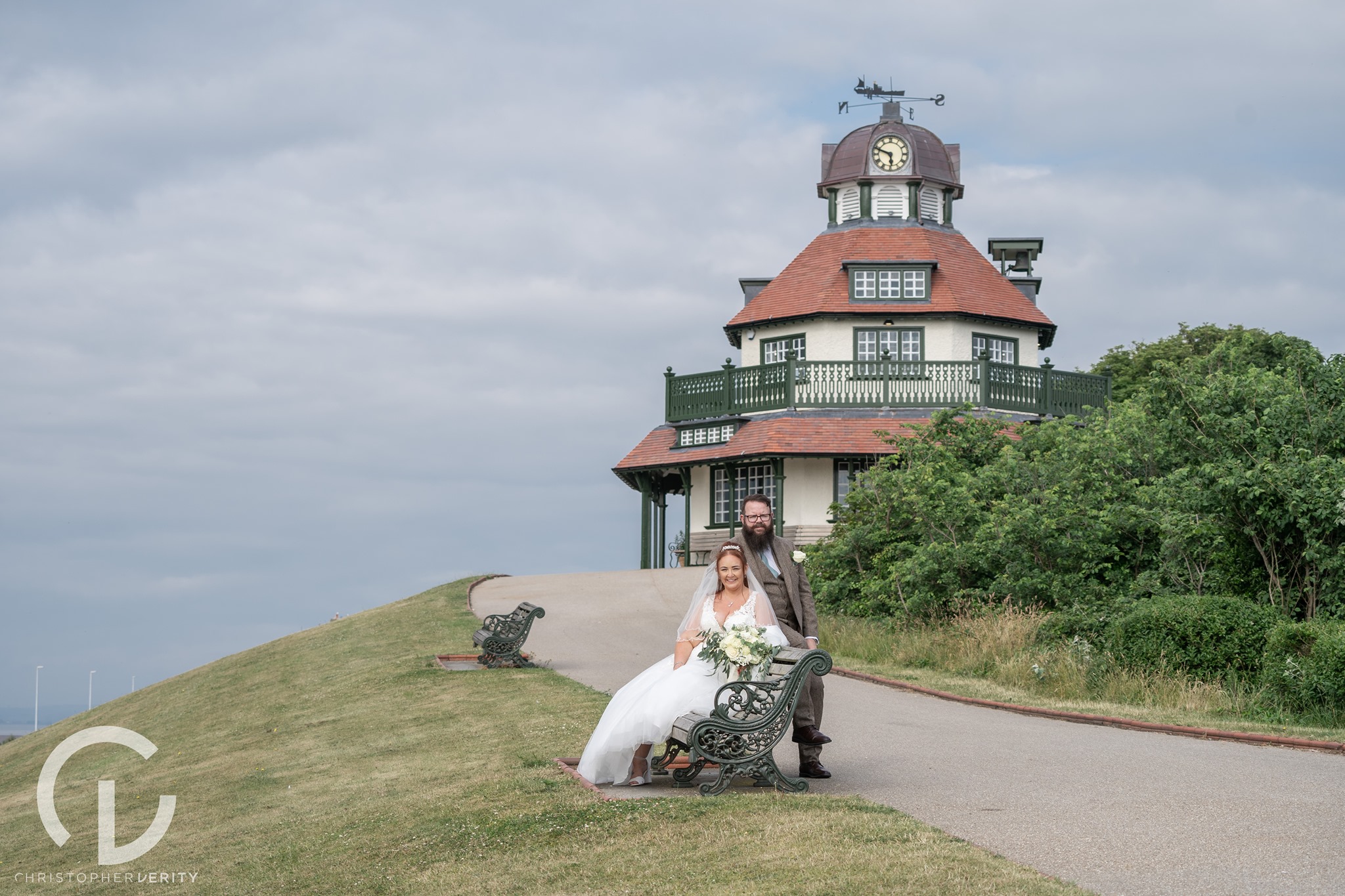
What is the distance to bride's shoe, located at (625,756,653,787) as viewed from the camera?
403 inches

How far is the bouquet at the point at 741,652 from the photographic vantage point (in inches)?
383

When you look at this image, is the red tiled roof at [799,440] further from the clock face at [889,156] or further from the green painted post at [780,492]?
the clock face at [889,156]

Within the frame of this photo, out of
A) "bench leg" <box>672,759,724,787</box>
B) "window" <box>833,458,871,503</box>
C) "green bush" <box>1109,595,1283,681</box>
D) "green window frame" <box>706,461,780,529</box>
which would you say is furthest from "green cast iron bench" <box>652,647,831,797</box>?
"window" <box>833,458,871,503</box>

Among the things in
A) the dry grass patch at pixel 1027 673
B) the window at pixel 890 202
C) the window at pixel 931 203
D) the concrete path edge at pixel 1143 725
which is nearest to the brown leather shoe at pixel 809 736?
the concrete path edge at pixel 1143 725

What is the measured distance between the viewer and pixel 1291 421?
1758 cm

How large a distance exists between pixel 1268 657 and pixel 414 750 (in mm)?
9147

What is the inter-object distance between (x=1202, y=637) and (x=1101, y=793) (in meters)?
7.04

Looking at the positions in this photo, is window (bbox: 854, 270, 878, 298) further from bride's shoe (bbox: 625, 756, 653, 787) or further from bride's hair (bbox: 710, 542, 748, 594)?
bride's shoe (bbox: 625, 756, 653, 787)

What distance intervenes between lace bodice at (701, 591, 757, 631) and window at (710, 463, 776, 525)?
25304 mm

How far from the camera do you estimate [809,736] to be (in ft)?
33.4

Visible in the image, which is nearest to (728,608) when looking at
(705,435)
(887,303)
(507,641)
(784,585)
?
(784,585)

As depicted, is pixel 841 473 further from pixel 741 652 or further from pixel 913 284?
pixel 741 652

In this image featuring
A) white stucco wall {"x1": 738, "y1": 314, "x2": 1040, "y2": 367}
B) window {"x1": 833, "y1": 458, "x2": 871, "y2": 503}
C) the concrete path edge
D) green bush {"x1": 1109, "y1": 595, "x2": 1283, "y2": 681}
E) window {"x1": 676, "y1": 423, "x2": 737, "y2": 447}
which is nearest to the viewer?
the concrete path edge

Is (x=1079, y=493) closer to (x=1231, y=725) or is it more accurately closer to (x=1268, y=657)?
(x=1268, y=657)
